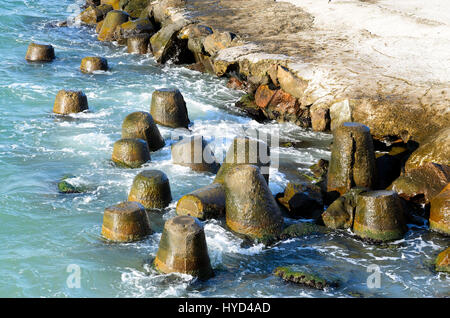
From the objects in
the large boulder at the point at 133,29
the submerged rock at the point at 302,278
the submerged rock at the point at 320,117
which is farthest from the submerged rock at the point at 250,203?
the large boulder at the point at 133,29

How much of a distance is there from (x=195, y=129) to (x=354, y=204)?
4908 millimetres

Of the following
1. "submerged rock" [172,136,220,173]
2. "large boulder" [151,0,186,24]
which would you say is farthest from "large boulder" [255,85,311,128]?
"large boulder" [151,0,186,24]

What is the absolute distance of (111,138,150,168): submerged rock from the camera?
10836 mm

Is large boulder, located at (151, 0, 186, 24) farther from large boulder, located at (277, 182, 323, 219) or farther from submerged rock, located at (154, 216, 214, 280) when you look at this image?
submerged rock, located at (154, 216, 214, 280)

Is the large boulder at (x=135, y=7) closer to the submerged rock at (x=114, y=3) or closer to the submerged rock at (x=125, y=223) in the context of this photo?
the submerged rock at (x=114, y=3)

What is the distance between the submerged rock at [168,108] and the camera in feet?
41.4

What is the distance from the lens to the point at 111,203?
31.1ft

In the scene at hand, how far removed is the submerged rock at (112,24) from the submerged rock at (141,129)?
923 cm

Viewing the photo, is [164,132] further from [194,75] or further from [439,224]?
[439,224]

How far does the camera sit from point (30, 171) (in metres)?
10.6

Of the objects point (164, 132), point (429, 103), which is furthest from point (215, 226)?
point (429, 103)

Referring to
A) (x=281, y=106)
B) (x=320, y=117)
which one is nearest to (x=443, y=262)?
(x=320, y=117)

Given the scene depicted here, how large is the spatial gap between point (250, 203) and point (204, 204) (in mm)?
712

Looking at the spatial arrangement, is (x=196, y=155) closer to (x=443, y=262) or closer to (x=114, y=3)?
(x=443, y=262)
